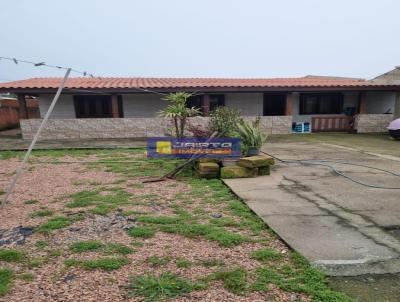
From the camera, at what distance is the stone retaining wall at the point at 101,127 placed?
13.6 meters

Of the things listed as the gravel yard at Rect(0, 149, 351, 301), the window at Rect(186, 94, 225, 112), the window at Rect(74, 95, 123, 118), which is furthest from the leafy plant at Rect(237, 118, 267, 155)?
the window at Rect(74, 95, 123, 118)

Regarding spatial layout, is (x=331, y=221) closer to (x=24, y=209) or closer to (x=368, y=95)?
(x=24, y=209)

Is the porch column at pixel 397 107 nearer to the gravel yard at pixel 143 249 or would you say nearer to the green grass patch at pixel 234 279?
the gravel yard at pixel 143 249

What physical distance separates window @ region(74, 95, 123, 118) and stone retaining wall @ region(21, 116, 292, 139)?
155cm

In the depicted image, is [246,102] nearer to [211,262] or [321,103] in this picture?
[321,103]

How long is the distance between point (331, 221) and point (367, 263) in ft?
3.49

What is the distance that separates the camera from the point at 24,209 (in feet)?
14.9

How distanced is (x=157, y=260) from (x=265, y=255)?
43.3 inches

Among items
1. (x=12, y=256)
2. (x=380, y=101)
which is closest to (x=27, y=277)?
(x=12, y=256)

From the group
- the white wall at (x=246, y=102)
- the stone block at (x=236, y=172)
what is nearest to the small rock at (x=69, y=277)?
the stone block at (x=236, y=172)

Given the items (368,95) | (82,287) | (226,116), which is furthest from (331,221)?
(368,95)

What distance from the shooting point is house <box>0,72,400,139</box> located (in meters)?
13.7

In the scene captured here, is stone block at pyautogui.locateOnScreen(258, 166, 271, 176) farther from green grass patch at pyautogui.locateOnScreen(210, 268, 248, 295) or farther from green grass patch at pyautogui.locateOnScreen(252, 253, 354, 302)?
green grass patch at pyautogui.locateOnScreen(210, 268, 248, 295)

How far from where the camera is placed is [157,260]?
9.75 feet
